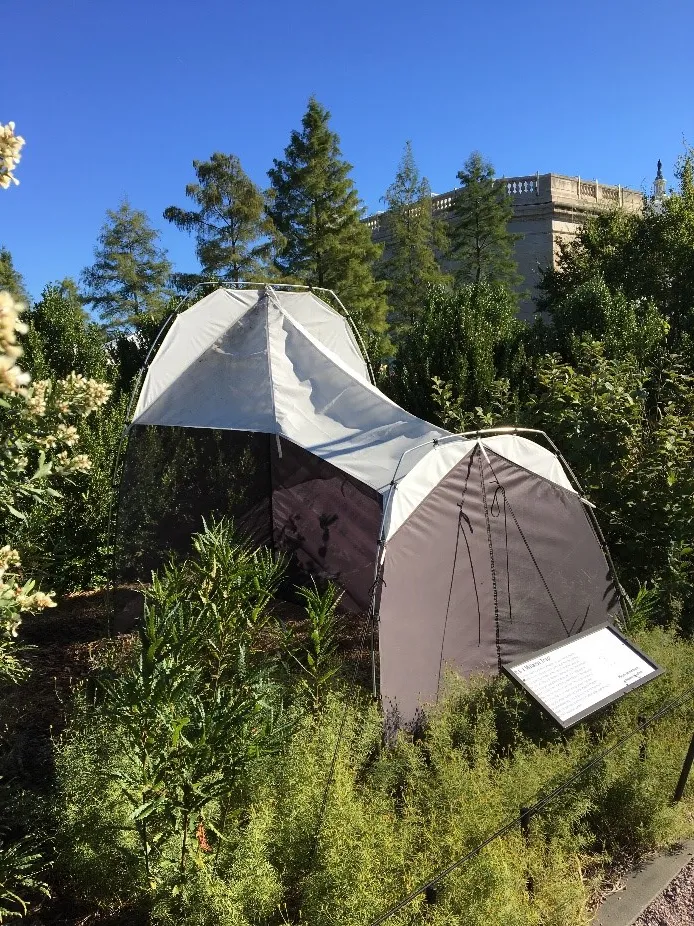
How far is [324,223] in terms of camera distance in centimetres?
2058

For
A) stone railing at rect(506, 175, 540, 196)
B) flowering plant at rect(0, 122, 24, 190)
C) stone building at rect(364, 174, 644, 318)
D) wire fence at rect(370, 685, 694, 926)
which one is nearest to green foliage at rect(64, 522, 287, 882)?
wire fence at rect(370, 685, 694, 926)

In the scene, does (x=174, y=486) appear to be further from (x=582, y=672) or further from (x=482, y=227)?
(x=482, y=227)

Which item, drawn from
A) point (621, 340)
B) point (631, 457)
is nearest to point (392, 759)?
point (631, 457)

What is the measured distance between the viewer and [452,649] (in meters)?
3.89

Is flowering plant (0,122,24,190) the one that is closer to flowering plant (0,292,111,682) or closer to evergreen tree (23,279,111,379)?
flowering plant (0,292,111,682)

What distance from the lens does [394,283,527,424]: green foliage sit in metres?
8.51

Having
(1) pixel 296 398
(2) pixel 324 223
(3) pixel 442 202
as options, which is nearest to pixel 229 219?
(2) pixel 324 223

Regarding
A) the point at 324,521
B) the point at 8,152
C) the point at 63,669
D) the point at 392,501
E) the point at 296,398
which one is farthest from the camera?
the point at 324,521

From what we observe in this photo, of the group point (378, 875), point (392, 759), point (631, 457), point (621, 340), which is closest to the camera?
point (378, 875)

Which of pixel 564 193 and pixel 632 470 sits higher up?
pixel 564 193

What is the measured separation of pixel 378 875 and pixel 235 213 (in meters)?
20.8

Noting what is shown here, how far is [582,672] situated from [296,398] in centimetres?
278

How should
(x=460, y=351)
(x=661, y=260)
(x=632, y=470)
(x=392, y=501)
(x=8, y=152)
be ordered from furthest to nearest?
(x=661, y=260)
(x=460, y=351)
(x=632, y=470)
(x=392, y=501)
(x=8, y=152)

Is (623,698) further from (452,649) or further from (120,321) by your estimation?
(120,321)
